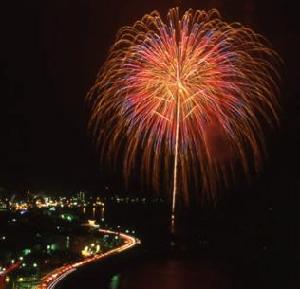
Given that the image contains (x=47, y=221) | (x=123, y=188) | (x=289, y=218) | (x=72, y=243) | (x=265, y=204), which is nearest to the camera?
(x=72, y=243)

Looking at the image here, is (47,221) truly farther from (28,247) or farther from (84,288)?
(84,288)

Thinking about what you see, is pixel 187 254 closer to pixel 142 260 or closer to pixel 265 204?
pixel 142 260

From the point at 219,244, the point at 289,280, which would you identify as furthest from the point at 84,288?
the point at 219,244

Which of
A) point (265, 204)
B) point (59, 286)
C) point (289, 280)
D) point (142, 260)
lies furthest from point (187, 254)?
point (265, 204)

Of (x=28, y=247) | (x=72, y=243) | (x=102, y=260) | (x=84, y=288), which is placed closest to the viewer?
(x=84, y=288)

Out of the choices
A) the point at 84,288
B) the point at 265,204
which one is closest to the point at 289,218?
the point at 265,204

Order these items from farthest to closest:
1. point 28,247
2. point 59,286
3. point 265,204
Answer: point 265,204
point 28,247
point 59,286

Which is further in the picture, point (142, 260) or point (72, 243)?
point (72, 243)

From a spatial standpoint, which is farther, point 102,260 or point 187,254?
point 187,254

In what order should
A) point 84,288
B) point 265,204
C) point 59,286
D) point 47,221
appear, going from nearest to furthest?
point 59,286 < point 84,288 < point 47,221 < point 265,204
